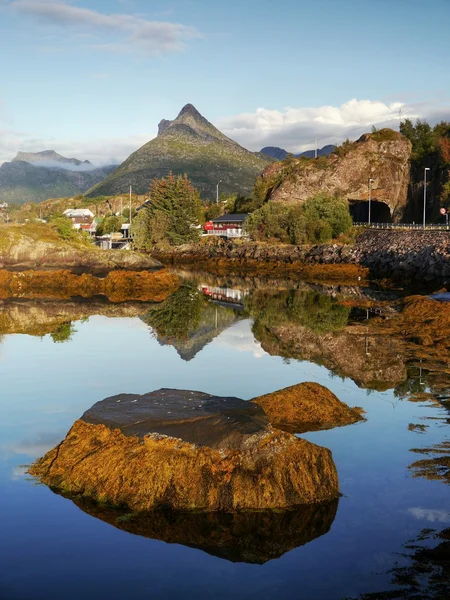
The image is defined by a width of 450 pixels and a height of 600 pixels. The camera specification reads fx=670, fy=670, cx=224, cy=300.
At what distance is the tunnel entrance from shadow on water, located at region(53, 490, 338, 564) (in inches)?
4032

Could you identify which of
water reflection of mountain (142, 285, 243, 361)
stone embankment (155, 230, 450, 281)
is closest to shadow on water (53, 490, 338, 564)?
water reflection of mountain (142, 285, 243, 361)

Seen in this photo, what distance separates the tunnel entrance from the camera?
114188 mm

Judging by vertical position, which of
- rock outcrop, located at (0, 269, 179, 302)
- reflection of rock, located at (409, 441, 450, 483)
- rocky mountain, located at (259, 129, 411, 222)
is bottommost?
reflection of rock, located at (409, 441, 450, 483)

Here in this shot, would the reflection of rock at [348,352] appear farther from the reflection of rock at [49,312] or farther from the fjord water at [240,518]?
the reflection of rock at [49,312]

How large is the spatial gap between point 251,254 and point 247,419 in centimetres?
7504

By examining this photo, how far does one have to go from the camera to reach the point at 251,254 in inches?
3561

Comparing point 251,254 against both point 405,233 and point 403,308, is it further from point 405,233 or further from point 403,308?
point 403,308

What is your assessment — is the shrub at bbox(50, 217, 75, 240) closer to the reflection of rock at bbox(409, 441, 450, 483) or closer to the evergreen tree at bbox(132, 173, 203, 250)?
the evergreen tree at bbox(132, 173, 203, 250)

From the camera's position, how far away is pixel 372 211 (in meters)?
120

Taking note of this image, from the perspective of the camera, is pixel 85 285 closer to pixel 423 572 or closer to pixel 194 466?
pixel 194 466

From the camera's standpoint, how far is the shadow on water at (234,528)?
1277 centimetres

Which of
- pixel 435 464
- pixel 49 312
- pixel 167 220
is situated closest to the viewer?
pixel 435 464

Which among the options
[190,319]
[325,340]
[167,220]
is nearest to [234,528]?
[325,340]

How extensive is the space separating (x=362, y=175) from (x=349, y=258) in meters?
35.5
